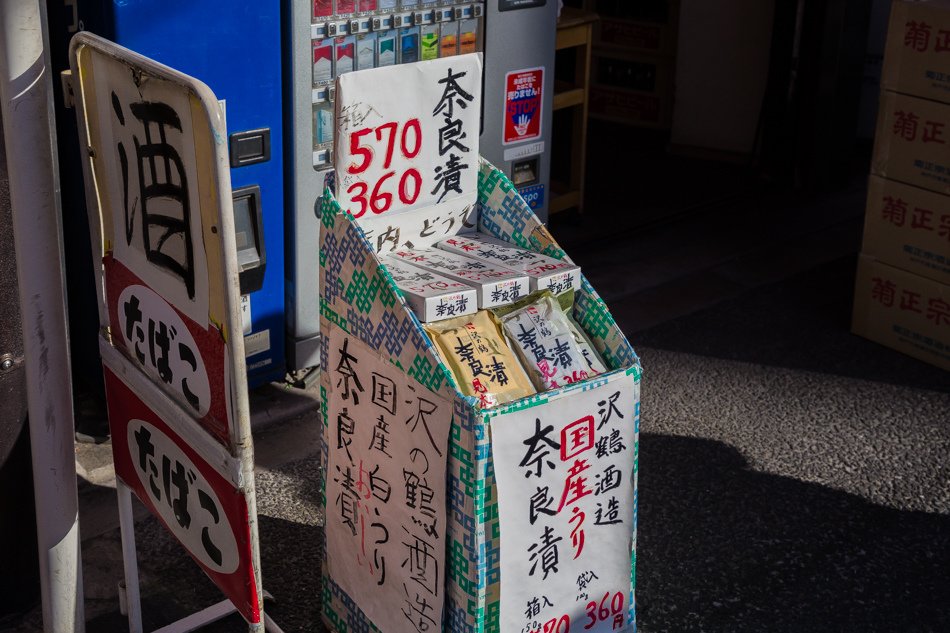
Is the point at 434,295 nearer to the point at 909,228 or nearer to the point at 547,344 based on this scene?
the point at 547,344

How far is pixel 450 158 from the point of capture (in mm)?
3082

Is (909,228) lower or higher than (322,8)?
lower

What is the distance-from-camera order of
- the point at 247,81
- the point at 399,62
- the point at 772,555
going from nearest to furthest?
the point at 772,555 → the point at 247,81 → the point at 399,62

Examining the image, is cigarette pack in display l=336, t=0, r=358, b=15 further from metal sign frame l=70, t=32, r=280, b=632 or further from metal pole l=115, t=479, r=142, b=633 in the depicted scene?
metal pole l=115, t=479, r=142, b=633

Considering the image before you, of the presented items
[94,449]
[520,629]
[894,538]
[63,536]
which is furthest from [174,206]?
[894,538]

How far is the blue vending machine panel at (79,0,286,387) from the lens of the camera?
12.3 feet

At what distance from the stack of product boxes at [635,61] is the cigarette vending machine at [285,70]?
330 centimetres

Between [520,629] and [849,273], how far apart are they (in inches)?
157

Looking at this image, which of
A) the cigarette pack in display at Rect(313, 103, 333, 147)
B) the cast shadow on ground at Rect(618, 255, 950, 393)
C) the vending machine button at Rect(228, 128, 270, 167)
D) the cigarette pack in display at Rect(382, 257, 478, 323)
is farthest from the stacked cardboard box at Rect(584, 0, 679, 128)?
the cigarette pack in display at Rect(382, 257, 478, 323)

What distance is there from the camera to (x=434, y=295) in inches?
109

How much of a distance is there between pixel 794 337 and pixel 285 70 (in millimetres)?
2834

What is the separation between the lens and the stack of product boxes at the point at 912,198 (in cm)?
481

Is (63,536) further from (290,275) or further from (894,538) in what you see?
(894,538)

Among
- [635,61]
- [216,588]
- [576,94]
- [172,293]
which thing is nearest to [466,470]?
[172,293]
